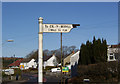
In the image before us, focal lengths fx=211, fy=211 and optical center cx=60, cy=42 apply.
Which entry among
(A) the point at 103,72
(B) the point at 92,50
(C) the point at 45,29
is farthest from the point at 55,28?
(B) the point at 92,50

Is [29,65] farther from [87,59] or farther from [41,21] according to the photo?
[41,21]

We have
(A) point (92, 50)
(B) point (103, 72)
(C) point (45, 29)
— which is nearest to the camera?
(C) point (45, 29)

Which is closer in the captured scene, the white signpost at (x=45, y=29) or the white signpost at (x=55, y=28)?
the white signpost at (x=45, y=29)

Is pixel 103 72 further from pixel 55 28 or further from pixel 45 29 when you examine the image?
pixel 45 29

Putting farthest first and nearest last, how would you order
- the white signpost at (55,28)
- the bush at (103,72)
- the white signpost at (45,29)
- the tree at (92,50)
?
the tree at (92,50) → the bush at (103,72) → the white signpost at (55,28) → the white signpost at (45,29)

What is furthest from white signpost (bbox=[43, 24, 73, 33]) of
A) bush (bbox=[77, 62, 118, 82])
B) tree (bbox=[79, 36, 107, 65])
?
tree (bbox=[79, 36, 107, 65])

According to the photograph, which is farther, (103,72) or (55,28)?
(103,72)

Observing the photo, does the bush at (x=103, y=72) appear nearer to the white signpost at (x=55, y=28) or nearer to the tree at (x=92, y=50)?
the tree at (x=92, y=50)

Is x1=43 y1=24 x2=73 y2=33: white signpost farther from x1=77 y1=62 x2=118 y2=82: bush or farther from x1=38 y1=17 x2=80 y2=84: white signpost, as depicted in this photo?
x1=77 y1=62 x2=118 y2=82: bush

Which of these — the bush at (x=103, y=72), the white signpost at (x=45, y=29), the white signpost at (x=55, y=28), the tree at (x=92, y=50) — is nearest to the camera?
the white signpost at (x=45, y=29)

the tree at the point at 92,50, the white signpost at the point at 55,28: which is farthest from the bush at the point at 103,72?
the white signpost at the point at 55,28

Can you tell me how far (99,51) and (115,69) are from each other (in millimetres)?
5386

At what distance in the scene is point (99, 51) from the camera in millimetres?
25875

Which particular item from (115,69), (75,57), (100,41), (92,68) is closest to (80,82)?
(92,68)
